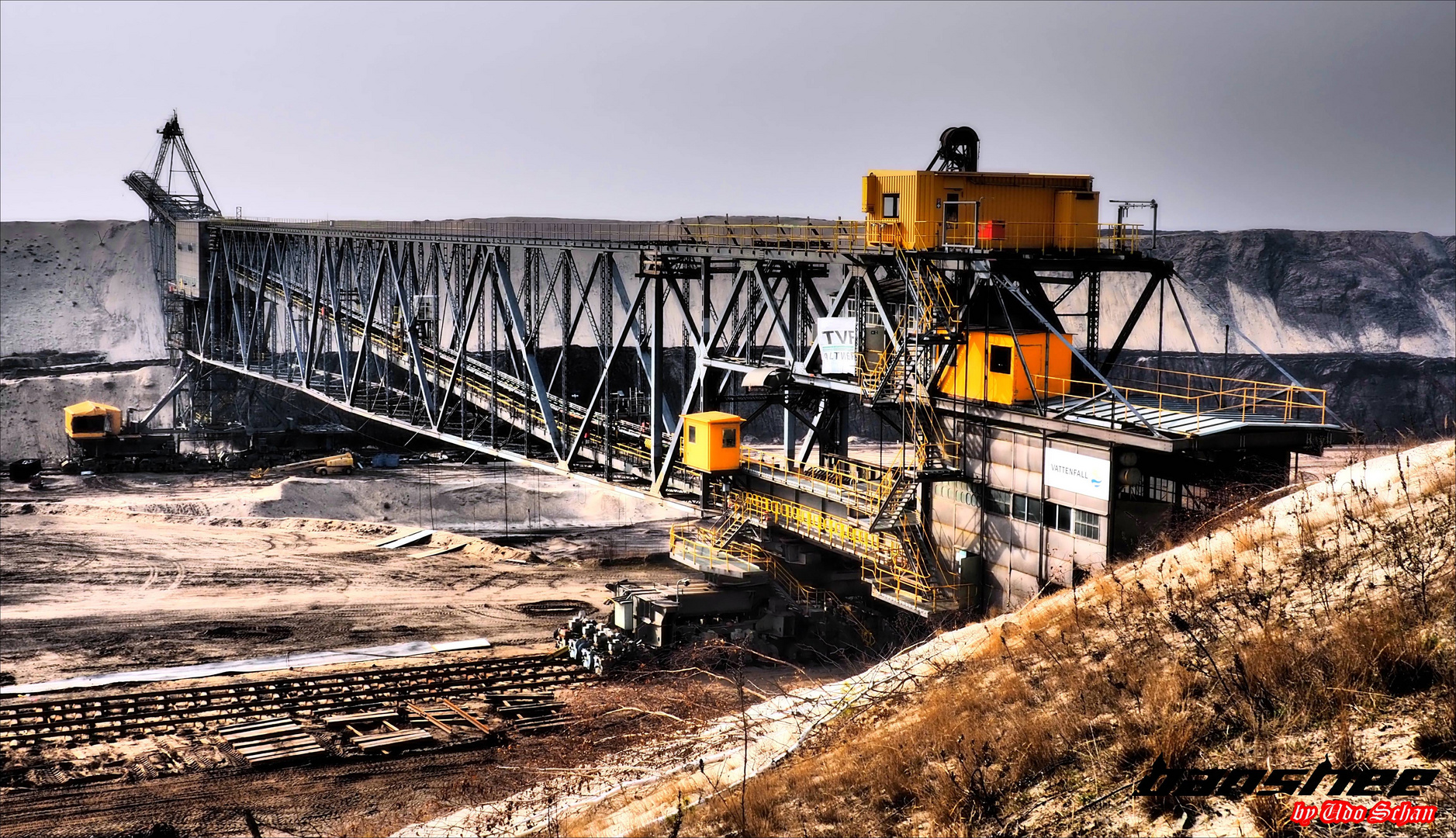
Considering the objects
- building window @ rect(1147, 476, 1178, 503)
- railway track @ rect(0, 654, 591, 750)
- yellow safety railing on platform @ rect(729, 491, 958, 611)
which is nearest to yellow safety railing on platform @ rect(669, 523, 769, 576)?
yellow safety railing on platform @ rect(729, 491, 958, 611)

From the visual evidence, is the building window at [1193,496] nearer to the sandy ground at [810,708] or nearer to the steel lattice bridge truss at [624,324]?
the steel lattice bridge truss at [624,324]

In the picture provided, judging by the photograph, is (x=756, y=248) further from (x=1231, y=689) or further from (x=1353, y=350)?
(x=1353, y=350)

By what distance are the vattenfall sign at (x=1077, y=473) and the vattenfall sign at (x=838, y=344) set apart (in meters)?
5.06

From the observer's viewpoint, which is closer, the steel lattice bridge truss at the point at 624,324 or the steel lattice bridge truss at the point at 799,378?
the steel lattice bridge truss at the point at 799,378

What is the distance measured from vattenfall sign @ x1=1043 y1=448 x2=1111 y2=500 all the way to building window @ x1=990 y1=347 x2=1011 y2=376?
1.80m

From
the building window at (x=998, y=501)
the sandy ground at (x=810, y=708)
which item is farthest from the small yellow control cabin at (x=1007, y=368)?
the sandy ground at (x=810, y=708)

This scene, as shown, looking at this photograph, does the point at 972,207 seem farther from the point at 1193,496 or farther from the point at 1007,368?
the point at 1193,496

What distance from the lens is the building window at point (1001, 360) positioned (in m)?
22.5

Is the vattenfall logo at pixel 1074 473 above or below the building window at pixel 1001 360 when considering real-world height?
below

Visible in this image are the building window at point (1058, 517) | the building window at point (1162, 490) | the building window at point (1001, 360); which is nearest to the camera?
the building window at point (1162, 490)

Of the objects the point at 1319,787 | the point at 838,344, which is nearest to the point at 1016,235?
the point at 838,344

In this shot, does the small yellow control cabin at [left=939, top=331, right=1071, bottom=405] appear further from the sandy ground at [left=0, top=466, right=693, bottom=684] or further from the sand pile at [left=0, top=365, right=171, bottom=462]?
the sand pile at [left=0, top=365, right=171, bottom=462]

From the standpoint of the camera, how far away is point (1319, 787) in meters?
7.84

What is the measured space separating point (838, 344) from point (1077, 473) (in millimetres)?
6206
